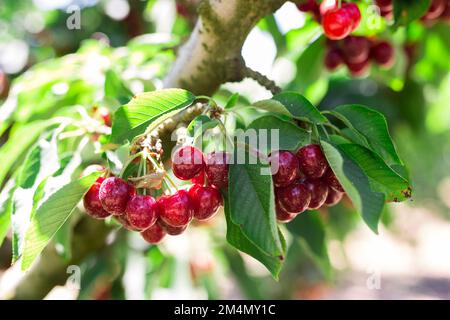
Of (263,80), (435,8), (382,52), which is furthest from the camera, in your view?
(382,52)

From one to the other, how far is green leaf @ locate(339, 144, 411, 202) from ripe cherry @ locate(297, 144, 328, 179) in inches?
1.8

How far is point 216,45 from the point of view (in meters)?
1.12

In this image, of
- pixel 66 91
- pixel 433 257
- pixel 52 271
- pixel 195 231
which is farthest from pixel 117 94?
pixel 433 257

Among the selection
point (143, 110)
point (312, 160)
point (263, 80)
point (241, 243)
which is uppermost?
point (263, 80)

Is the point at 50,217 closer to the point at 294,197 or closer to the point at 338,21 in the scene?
the point at 294,197

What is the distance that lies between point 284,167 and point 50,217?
14.5 inches

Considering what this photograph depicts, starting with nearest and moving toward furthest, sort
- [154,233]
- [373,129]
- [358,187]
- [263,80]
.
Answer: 1. [358,187]
2. [373,129]
3. [154,233]
4. [263,80]

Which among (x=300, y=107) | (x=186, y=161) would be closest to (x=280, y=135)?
(x=300, y=107)

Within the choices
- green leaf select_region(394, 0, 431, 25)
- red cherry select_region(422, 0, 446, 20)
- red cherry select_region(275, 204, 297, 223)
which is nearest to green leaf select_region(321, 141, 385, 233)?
red cherry select_region(275, 204, 297, 223)

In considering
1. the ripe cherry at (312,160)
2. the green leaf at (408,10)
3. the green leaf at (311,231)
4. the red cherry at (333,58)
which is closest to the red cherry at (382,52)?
the red cherry at (333,58)

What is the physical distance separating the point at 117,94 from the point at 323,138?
21.8 inches

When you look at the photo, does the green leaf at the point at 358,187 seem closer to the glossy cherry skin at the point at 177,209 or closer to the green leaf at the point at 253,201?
the green leaf at the point at 253,201

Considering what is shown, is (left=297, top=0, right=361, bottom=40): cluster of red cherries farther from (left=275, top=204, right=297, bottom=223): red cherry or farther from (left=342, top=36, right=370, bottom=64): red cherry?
(left=275, top=204, right=297, bottom=223): red cherry

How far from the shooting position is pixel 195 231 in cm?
242
